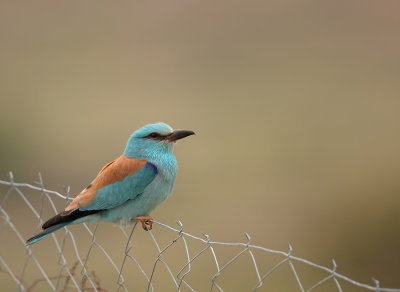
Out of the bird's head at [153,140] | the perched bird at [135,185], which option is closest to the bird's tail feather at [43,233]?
the perched bird at [135,185]

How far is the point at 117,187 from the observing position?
15.6 ft

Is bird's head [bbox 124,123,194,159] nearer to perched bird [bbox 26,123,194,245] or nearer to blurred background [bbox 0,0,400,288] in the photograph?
perched bird [bbox 26,123,194,245]

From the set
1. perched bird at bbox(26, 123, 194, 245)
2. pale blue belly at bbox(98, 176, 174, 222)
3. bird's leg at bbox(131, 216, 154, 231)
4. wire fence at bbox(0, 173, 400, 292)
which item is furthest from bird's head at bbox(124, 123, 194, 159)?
wire fence at bbox(0, 173, 400, 292)

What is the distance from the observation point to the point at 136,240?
11.1 metres

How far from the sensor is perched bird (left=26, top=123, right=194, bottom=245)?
470 centimetres

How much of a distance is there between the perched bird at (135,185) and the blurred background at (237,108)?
4.82 m

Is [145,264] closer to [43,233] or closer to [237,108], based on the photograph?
[43,233]

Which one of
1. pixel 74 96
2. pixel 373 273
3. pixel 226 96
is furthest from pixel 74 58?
pixel 373 273

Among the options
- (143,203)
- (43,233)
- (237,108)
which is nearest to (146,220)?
(143,203)

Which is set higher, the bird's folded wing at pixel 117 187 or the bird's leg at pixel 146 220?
the bird's folded wing at pixel 117 187

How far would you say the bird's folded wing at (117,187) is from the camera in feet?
15.4

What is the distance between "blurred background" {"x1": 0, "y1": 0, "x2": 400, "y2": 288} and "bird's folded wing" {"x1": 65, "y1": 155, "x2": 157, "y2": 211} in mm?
4937

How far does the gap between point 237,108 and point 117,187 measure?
45.1 ft

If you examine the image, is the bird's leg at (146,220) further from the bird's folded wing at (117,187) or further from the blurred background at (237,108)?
the blurred background at (237,108)
